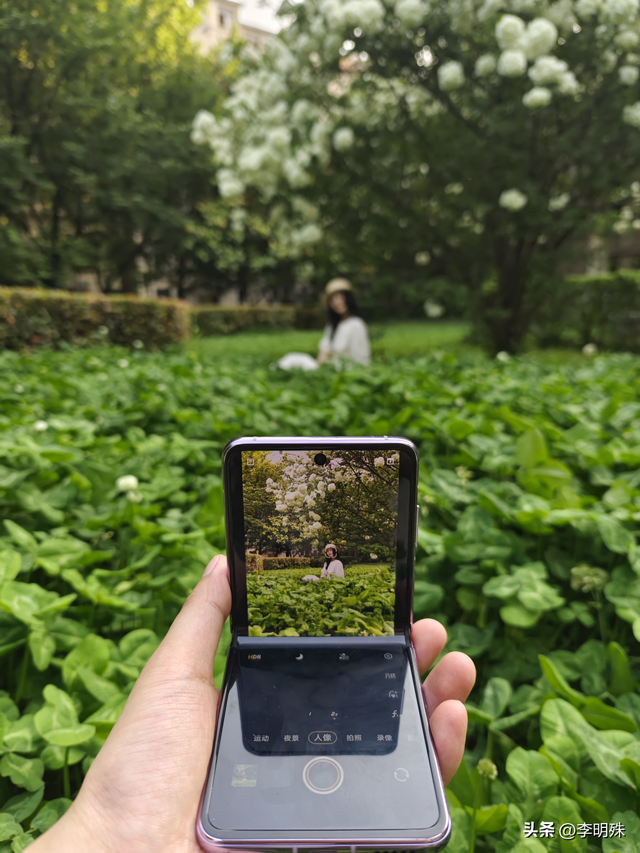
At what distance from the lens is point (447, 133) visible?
8.23m

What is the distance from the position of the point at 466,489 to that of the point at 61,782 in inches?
58.7

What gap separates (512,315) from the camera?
907cm

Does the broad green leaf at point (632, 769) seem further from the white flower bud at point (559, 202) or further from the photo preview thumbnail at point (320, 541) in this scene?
the white flower bud at point (559, 202)

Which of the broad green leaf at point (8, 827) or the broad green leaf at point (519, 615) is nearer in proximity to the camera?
the broad green leaf at point (8, 827)

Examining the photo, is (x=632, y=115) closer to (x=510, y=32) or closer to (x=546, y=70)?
(x=546, y=70)

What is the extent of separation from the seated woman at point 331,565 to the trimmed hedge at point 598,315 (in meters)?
9.87

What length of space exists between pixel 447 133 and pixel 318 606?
887 cm

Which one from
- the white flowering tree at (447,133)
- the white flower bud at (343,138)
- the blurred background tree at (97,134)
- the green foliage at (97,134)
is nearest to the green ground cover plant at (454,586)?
the white flowering tree at (447,133)

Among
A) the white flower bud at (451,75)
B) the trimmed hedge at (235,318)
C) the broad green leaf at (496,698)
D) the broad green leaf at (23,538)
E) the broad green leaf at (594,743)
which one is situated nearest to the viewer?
the broad green leaf at (594,743)

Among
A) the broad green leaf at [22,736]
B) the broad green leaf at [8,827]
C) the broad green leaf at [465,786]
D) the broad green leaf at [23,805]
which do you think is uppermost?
the broad green leaf at [22,736]

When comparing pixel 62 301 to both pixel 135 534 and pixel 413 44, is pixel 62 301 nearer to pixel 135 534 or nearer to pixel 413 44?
pixel 413 44

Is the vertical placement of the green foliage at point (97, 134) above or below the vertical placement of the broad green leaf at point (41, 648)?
above

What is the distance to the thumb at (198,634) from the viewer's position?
962 mm

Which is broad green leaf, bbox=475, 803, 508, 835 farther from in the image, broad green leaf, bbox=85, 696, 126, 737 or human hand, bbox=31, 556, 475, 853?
broad green leaf, bbox=85, 696, 126, 737
